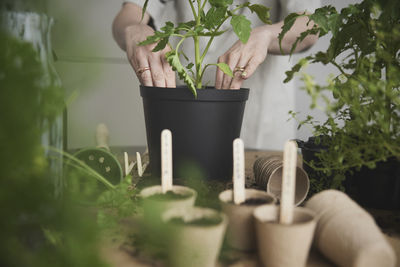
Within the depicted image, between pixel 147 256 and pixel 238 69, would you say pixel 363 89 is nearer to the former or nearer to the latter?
pixel 238 69

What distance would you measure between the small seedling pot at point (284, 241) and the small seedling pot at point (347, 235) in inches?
1.5

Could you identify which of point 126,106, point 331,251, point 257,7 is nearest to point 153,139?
point 257,7

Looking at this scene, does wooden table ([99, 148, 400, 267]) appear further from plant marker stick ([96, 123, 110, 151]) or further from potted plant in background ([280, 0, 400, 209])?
plant marker stick ([96, 123, 110, 151])

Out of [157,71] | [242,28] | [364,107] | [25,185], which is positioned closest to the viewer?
[25,185]

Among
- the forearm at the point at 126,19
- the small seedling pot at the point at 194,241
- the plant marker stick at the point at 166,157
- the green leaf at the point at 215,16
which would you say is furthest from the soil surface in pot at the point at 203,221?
the forearm at the point at 126,19

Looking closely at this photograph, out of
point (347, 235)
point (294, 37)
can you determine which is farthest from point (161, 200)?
A: point (294, 37)

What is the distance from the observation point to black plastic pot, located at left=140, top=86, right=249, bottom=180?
2.67 feet

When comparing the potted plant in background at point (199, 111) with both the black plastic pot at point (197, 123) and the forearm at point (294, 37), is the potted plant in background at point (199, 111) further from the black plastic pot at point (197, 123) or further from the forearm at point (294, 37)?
the forearm at point (294, 37)

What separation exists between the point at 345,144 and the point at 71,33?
0.55m

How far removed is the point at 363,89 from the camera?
0.67 meters

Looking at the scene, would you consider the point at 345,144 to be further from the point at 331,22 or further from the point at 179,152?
the point at 179,152

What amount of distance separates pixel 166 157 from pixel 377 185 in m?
0.43

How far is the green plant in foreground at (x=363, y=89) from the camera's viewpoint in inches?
A: 23.0

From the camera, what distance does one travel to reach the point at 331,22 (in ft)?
2.16
